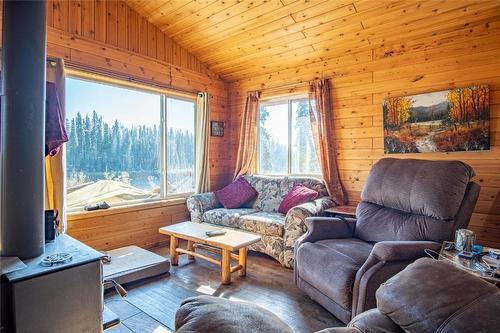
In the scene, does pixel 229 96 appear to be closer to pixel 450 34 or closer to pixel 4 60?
pixel 450 34

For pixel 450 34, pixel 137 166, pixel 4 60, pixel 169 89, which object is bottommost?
pixel 137 166

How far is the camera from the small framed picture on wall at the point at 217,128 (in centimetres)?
466

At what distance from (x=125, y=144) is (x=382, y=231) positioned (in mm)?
3060

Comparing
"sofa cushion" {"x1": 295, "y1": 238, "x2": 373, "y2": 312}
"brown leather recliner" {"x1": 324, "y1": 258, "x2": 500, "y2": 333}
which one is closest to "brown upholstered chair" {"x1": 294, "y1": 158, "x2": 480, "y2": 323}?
"sofa cushion" {"x1": 295, "y1": 238, "x2": 373, "y2": 312}

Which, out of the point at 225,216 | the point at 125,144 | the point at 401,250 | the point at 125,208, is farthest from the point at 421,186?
the point at 125,144

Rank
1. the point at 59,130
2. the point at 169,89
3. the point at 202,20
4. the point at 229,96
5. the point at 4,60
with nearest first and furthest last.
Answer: the point at 4,60 → the point at 59,130 → the point at 202,20 → the point at 169,89 → the point at 229,96

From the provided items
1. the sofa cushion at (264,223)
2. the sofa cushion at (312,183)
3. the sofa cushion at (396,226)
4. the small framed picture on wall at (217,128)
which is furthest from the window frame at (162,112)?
the sofa cushion at (396,226)

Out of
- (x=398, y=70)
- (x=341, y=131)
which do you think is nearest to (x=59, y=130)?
(x=341, y=131)

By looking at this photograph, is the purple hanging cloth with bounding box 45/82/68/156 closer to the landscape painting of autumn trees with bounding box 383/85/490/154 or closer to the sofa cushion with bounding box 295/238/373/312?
the sofa cushion with bounding box 295/238/373/312

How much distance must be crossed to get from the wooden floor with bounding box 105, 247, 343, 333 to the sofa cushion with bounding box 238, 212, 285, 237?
0.36 m

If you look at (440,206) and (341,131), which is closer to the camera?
(440,206)

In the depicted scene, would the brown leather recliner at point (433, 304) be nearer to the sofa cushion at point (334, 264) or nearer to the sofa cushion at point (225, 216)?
the sofa cushion at point (334, 264)

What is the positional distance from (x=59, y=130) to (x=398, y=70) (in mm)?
3390

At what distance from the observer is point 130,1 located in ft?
11.5
